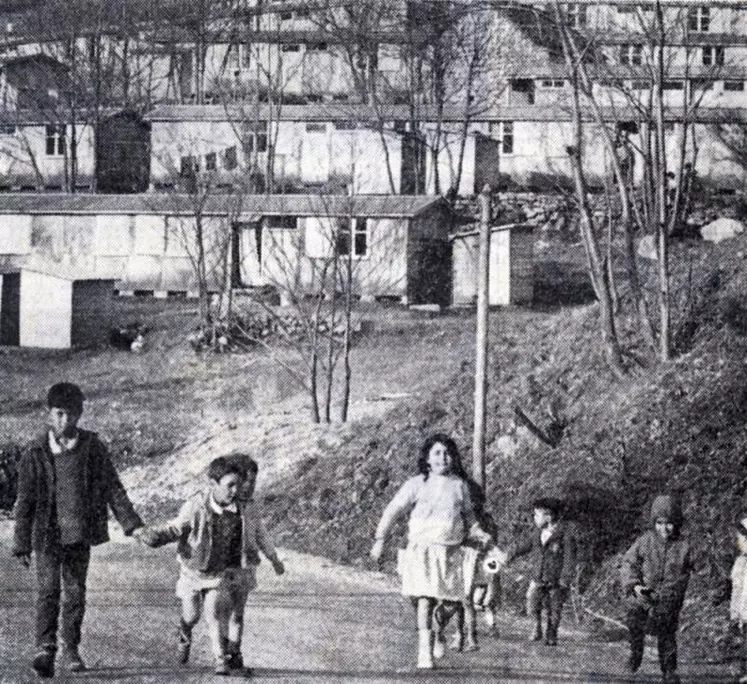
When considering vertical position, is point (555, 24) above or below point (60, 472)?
above

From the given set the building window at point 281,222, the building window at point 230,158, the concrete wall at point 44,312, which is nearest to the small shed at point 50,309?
the concrete wall at point 44,312

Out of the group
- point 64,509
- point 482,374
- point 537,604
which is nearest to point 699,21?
point 482,374

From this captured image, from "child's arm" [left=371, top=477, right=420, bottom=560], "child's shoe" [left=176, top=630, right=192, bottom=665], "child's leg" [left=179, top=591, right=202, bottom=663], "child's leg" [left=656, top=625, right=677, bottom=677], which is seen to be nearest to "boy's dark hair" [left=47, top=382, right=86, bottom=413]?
"child's leg" [left=179, top=591, right=202, bottom=663]

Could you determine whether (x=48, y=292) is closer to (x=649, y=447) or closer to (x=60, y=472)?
(x=649, y=447)

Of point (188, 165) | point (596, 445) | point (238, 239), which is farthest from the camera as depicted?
point (188, 165)

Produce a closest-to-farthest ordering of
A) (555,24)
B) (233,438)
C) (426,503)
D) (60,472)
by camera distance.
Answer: (60,472)
(426,503)
(555,24)
(233,438)

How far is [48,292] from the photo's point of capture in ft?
35.8

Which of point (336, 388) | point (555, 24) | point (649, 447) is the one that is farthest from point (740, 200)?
point (649, 447)

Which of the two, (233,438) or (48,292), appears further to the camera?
(48,292)

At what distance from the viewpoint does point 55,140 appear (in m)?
16.0

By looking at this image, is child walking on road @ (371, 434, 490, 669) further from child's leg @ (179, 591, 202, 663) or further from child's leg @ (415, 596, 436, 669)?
child's leg @ (179, 591, 202, 663)

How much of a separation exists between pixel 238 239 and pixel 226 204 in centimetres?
65

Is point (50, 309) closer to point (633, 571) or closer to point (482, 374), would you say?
point (482, 374)

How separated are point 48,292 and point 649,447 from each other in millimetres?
6105
